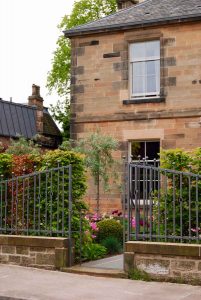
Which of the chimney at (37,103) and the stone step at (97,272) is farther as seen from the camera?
the chimney at (37,103)

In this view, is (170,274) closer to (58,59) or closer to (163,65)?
(163,65)

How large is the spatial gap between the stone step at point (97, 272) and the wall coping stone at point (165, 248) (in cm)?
43

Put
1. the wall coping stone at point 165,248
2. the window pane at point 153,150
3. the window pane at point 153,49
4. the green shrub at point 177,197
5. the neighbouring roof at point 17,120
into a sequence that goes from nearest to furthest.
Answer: the wall coping stone at point 165,248 < the green shrub at point 177,197 < the window pane at point 153,150 < the window pane at point 153,49 < the neighbouring roof at point 17,120

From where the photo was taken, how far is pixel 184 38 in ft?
61.3

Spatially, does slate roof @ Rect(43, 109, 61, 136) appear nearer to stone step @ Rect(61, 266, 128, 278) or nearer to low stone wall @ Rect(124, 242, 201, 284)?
stone step @ Rect(61, 266, 128, 278)

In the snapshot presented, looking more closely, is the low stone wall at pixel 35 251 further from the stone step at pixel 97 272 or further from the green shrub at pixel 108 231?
the green shrub at pixel 108 231

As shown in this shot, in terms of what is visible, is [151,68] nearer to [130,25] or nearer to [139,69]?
[139,69]

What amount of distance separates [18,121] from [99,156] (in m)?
10.9

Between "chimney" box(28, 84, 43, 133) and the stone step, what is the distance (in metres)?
20.0

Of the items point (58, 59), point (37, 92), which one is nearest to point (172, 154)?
point (37, 92)

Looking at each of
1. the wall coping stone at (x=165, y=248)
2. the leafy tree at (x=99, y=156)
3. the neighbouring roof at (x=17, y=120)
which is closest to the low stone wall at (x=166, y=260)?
the wall coping stone at (x=165, y=248)

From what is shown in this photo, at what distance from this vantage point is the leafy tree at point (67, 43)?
35.1 m

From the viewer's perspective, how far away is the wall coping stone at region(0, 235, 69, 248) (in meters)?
10.0

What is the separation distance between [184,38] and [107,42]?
272 centimetres
